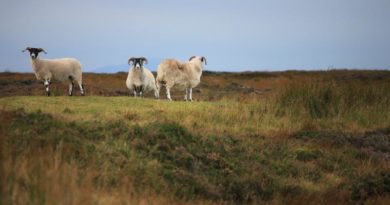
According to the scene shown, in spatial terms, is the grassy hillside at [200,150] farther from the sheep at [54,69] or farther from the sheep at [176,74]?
the sheep at [176,74]

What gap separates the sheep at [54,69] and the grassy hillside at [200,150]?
3.02m

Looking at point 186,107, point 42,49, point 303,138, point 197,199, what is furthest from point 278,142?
point 42,49

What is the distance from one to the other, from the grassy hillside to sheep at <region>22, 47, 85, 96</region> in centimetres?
302

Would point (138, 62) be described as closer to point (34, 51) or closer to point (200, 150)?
point (34, 51)

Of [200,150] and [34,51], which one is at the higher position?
[34,51]

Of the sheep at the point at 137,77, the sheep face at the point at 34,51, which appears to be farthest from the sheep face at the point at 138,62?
the sheep face at the point at 34,51

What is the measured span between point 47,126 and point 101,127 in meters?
1.50

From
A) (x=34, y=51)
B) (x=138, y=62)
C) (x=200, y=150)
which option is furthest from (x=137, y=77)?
(x=200, y=150)

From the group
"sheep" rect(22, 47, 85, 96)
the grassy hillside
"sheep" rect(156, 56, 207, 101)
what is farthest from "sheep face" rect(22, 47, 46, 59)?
"sheep" rect(156, 56, 207, 101)

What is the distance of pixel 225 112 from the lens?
19312 mm

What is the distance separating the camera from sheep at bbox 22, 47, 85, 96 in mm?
22969

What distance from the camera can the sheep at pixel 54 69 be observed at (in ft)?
75.4

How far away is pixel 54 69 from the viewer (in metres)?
23.3

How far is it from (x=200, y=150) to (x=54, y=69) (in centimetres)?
1060
